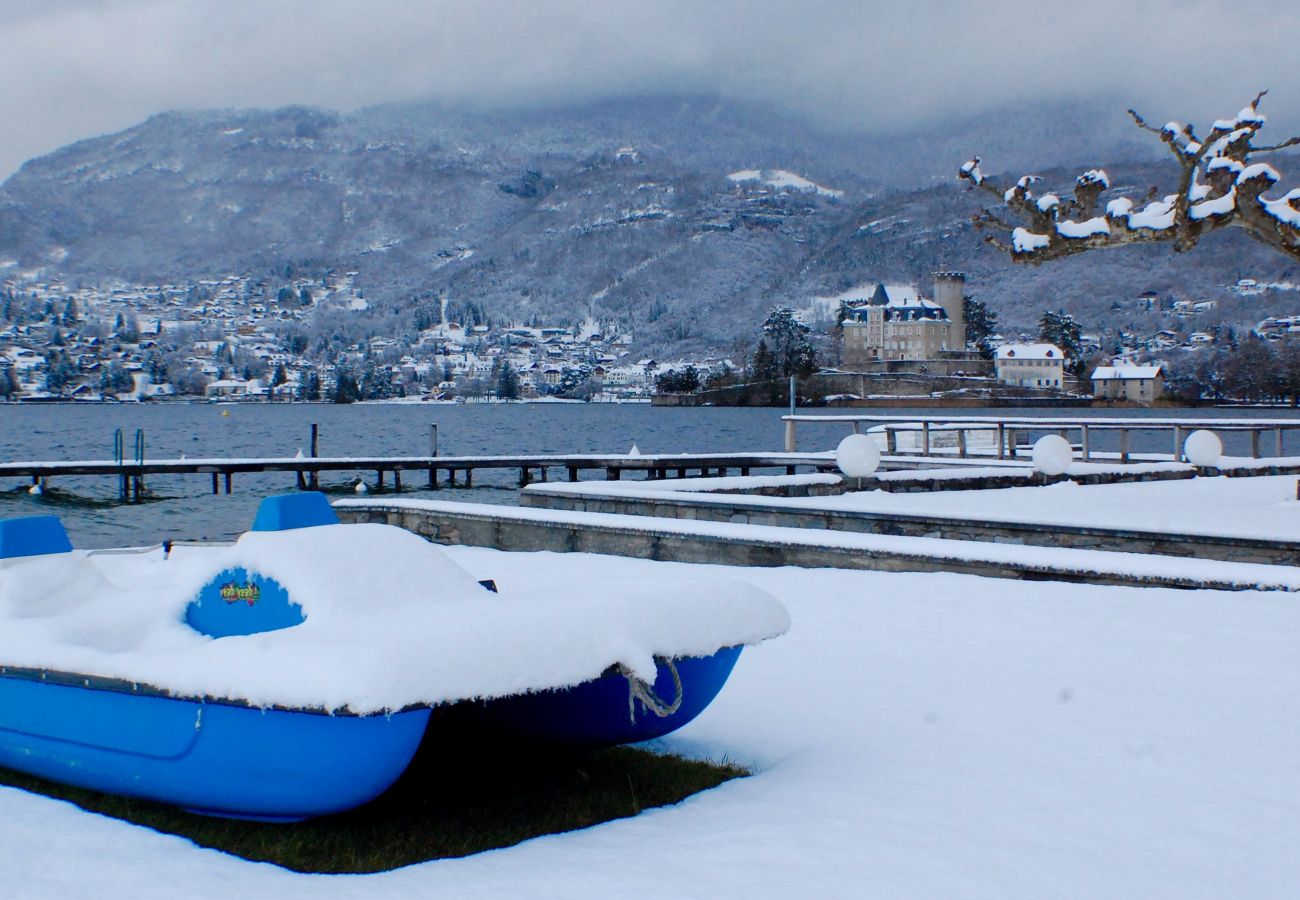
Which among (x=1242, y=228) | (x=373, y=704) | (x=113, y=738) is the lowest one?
(x=113, y=738)

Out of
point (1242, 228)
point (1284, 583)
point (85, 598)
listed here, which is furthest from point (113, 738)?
point (1242, 228)

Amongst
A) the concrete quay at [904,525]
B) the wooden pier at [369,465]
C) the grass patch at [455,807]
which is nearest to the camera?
the grass patch at [455,807]

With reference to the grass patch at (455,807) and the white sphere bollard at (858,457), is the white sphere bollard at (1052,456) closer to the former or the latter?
the white sphere bollard at (858,457)

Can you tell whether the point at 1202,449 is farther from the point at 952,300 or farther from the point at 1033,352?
the point at 952,300

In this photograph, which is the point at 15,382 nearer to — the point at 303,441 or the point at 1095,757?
the point at 303,441

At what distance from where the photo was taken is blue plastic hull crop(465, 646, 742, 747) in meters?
5.39

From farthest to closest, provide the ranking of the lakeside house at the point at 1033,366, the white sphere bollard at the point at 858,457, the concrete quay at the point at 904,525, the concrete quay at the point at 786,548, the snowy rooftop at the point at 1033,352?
the snowy rooftop at the point at 1033,352
the lakeside house at the point at 1033,366
the white sphere bollard at the point at 858,457
the concrete quay at the point at 904,525
the concrete quay at the point at 786,548

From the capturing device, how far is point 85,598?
612cm

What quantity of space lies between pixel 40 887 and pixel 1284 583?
28.4ft

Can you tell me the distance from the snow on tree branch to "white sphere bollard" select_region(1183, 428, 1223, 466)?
27.5 feet

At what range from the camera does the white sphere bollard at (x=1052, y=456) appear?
20.5 m

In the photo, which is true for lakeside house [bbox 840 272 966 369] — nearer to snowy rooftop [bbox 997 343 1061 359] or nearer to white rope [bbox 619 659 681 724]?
snowy rooftop [bbox 997 343 1061 359]

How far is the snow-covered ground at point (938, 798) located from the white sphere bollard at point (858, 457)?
38.2 ft

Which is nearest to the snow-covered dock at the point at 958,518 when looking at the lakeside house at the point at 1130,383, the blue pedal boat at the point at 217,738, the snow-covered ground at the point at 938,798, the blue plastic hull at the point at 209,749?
the snow-covered ground at the point at 938,798
